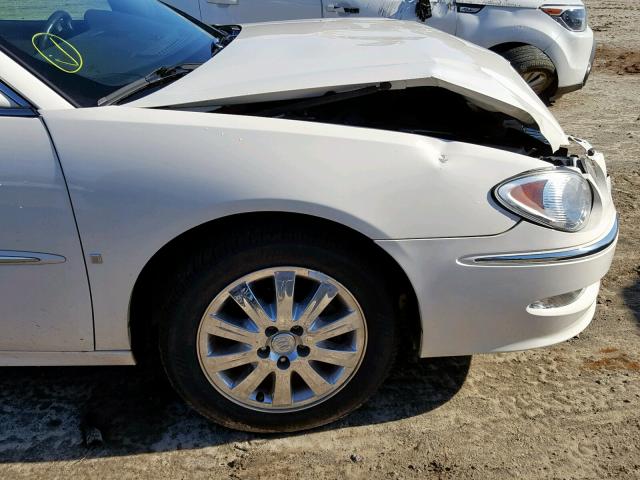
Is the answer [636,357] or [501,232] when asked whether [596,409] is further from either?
[501,232]

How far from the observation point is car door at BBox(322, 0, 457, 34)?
575cm

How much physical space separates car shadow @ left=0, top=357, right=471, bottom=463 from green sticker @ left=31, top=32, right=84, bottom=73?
1.25 metres

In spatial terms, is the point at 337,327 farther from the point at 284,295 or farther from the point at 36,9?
the point at 36,9

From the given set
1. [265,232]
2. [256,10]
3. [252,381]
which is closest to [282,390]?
[252,381]

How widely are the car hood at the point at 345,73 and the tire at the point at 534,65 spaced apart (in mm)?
2967

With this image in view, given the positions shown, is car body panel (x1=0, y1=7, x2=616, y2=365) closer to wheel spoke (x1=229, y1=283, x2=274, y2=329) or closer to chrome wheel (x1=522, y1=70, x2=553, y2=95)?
wheel spoke (x1=229, y1=283, x2=274, y2=329)

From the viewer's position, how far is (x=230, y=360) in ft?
7.67

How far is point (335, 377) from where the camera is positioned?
95.0 inches

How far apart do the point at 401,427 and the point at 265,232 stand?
0.94m

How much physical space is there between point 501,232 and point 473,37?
4.14 m

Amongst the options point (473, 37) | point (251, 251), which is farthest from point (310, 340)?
point (473, 37)

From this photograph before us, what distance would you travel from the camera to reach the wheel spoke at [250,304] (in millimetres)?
2230

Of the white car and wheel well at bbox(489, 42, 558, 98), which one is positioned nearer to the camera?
the white car

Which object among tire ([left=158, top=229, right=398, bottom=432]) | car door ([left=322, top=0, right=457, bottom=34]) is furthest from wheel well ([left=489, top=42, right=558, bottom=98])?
tire ([left=158, top=229, right=398, bottom=432])
